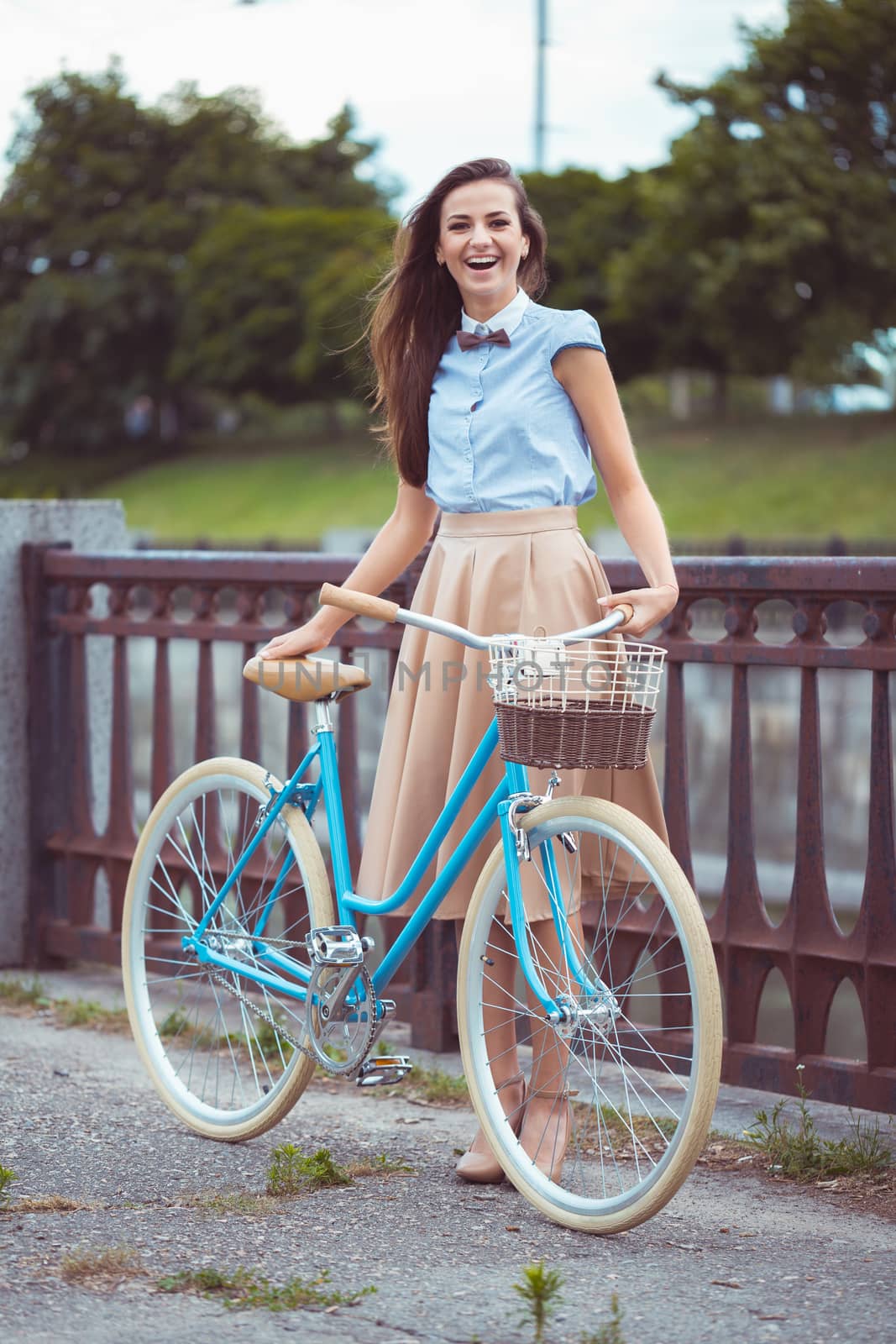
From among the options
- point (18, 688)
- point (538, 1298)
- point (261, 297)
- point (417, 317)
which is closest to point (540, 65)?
point (261, 297)

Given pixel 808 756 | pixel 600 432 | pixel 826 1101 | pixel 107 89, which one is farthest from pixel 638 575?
pixel 107 89

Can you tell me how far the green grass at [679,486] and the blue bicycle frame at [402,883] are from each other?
30.2 meters

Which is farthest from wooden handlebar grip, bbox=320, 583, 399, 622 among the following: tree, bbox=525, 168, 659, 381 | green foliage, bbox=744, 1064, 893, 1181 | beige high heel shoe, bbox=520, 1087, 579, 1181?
tree, bbox=525, 168, 659, 381

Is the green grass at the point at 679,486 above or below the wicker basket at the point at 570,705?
above

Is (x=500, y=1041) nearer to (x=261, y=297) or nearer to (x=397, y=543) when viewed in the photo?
(x=397, y=543)

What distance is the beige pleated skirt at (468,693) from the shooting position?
3494 mm

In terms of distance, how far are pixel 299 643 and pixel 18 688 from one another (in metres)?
2.43

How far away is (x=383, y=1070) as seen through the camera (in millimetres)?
3553

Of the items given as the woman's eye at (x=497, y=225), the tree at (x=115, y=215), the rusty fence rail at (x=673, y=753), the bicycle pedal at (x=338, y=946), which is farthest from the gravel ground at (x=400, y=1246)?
the tree at (x=115, y=215)

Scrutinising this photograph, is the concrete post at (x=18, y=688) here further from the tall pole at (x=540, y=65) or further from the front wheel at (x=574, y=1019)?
the tall pole at (x=540, y=65)

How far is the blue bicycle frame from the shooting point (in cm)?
332

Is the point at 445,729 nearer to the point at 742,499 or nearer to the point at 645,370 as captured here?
the point at 742,499

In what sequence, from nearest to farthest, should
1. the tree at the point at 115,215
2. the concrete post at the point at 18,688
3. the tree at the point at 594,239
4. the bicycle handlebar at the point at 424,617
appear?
the bicycle handlebar at the point at 424,617, the concrete post at the point at 18,688, the tree at the point at 594,239, the tree at the point at 115,215

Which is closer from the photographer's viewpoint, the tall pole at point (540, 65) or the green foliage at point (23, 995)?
the green foliage at point (23, 995)
